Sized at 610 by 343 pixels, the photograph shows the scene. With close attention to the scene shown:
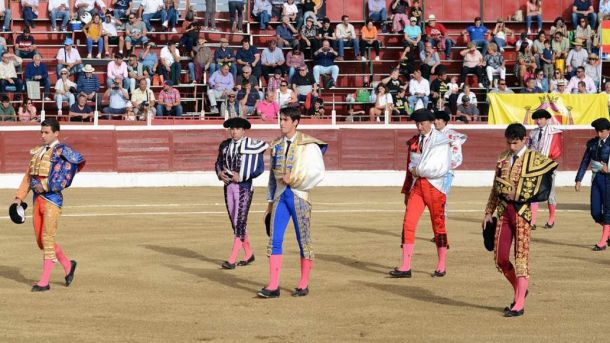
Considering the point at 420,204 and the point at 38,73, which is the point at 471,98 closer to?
the point at 38,73

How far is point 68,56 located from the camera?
77.0 ft

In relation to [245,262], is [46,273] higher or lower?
higher

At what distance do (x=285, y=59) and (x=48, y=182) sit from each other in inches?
608

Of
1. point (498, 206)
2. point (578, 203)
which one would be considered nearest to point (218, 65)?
point (578, 203)

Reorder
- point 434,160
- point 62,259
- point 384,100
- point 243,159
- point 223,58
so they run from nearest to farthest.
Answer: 1. point 62,259
2. point 434,160
3. point 243,159
4. point 384,100
5. point 223,58

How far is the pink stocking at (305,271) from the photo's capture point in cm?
1005

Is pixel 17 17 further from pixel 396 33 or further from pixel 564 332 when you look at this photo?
pixel 564 332

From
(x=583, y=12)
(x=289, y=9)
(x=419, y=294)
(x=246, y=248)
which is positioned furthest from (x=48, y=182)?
(x=583, y=12)

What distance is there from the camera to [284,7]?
26391mm

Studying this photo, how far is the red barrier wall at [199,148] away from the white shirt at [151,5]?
3643 mm

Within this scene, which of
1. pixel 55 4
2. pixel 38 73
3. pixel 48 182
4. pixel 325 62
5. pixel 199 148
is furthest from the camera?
pixel 325 62

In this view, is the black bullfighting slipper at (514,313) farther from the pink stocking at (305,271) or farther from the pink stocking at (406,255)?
Result: the pink stocking at (406,255)

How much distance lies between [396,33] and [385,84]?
2963mm

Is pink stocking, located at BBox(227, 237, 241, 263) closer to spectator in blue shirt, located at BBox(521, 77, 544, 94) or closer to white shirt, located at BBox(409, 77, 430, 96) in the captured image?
white shirt, located at BBox(409, 77, 430, 96)
